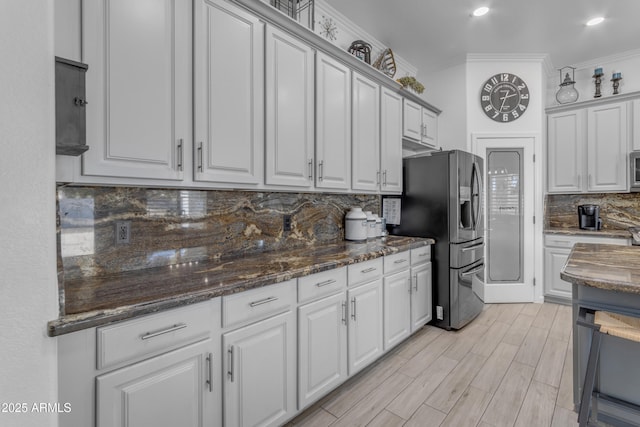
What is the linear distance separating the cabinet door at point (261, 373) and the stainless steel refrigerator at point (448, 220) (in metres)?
1.88

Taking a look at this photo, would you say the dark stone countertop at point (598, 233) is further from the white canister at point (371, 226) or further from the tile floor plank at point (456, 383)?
the white canister at point (371, 226)

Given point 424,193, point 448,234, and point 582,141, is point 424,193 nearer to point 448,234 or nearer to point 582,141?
point 448,234

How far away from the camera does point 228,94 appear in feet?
5.65

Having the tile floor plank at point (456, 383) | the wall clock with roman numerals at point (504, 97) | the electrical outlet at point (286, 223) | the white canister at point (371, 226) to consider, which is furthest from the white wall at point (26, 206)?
the wall clock with roman numerals at point (504, 97)

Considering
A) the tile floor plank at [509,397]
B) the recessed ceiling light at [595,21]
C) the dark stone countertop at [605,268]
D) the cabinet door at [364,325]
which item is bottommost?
the tile floor plank at [509,397]

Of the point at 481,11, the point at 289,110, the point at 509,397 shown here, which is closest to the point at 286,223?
the point at 289,110

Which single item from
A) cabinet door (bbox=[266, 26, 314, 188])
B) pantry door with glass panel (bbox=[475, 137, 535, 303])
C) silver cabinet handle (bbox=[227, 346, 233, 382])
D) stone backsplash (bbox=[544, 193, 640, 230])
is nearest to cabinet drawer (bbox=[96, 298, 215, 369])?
silver cabinet handle (bbox=[227, 346, 233, 382])

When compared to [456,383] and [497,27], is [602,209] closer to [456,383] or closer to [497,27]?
[497,27]

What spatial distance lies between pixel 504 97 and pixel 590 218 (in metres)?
1.82

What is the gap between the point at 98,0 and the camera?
1275 millimetres

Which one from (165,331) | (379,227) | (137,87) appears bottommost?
(165,331)

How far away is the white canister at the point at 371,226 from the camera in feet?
9.91

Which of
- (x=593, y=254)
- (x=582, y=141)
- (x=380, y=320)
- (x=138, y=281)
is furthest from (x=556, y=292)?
(x=138, y=281)

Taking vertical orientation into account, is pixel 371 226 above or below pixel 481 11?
below
